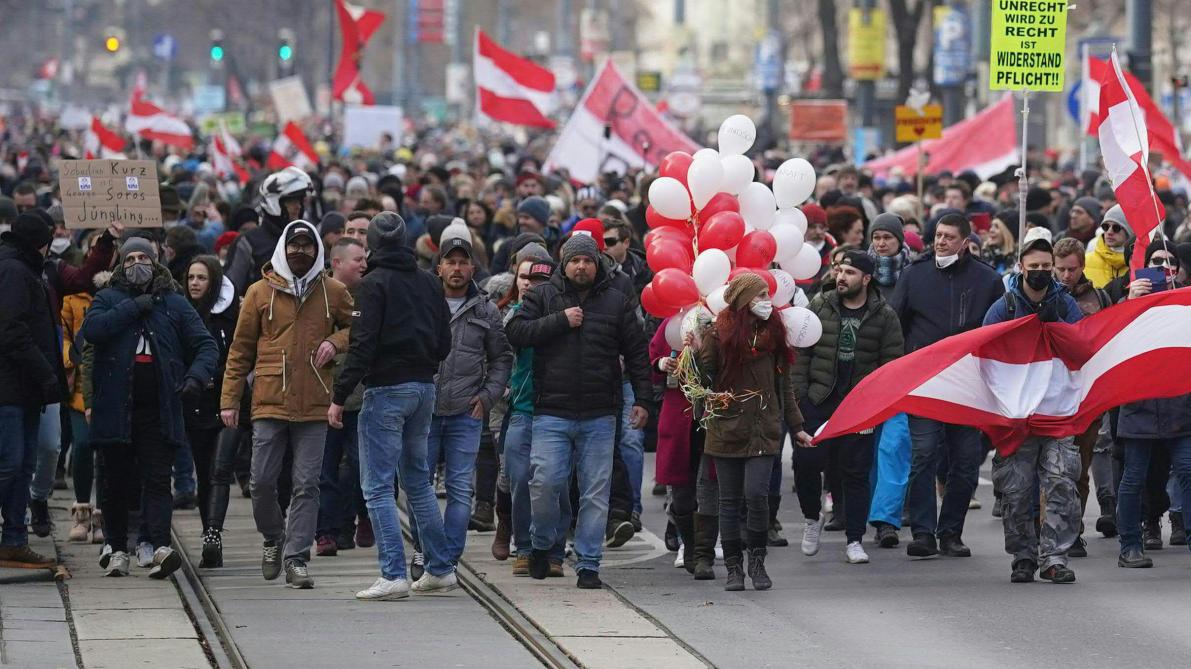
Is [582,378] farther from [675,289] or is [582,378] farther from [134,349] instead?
[134,349]

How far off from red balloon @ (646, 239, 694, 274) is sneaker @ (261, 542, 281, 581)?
2.41m

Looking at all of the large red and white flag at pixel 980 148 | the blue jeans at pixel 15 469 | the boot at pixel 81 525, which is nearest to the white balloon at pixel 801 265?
the blue jeans at pixel 15 469

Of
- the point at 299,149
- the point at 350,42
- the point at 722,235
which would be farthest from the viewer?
the point at 350,42

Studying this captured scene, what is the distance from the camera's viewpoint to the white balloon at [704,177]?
11.9 meters

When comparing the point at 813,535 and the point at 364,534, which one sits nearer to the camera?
the point at 813,535

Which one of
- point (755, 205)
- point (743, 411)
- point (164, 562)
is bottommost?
point (164, 562)

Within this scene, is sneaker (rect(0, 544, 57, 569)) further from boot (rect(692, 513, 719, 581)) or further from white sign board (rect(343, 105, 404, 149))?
white sign board (rect(343, 105, 404, 149))

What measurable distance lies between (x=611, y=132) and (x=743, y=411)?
1280 cm

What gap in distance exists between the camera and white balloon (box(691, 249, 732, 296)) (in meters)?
11.5

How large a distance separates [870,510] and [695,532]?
63.7 inches

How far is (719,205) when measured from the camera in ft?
39.3

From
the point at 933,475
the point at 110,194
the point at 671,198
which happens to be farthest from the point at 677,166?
the point at 110,194

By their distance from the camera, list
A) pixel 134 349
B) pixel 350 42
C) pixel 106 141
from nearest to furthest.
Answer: pixel 134 349, pixel 106 141, pixel 350 42

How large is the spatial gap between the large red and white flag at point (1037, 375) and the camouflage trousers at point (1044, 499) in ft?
0.31
